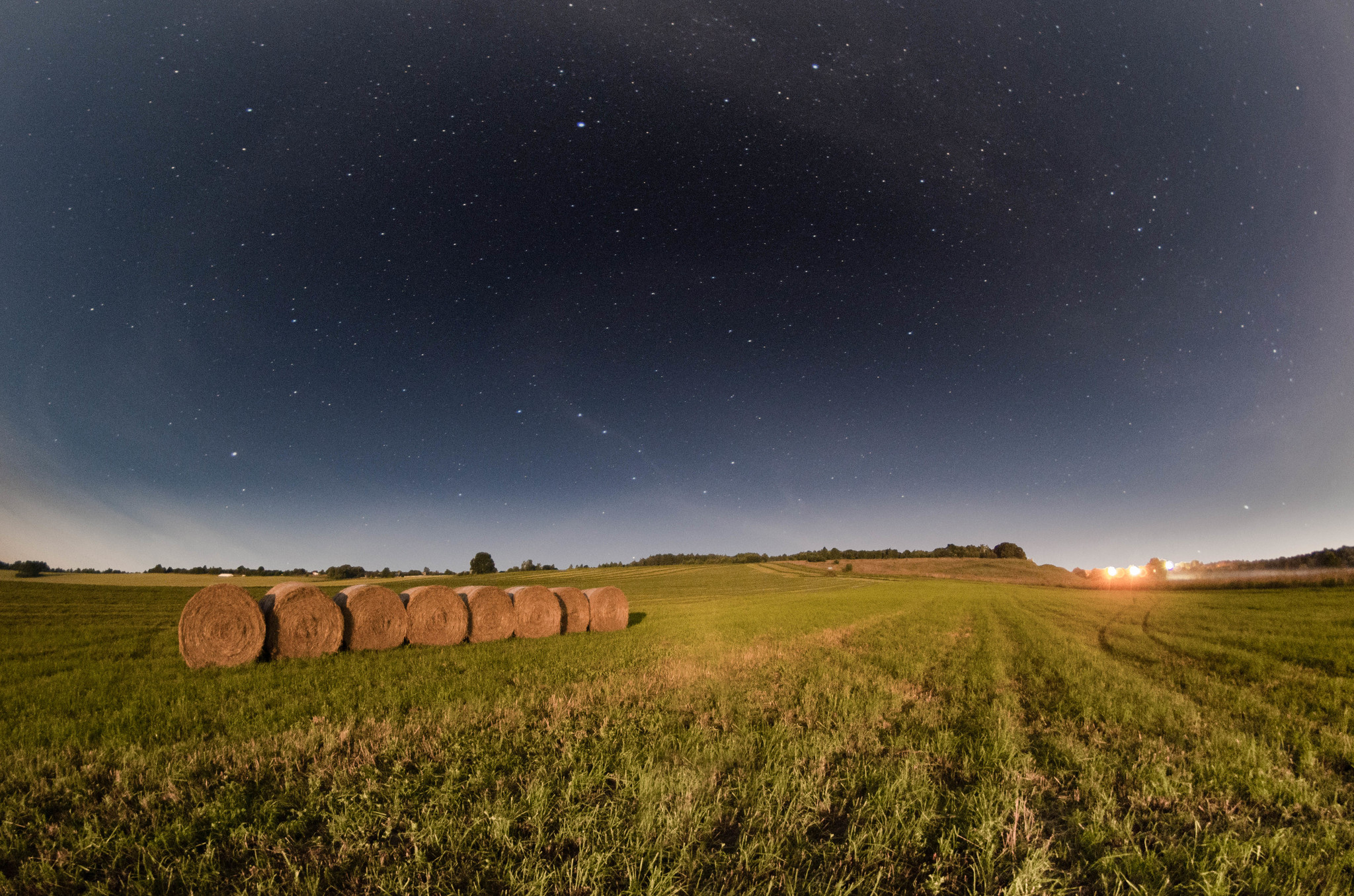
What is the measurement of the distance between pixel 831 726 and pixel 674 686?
8.73 ft

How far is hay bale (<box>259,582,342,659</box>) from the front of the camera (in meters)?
10.8

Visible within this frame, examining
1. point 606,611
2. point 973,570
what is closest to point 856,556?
point 973,570

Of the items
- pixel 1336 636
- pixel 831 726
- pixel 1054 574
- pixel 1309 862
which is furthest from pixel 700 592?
pixel 1054 574

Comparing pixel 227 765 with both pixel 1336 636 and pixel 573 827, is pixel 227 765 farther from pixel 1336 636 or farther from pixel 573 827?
pixel 1336 636

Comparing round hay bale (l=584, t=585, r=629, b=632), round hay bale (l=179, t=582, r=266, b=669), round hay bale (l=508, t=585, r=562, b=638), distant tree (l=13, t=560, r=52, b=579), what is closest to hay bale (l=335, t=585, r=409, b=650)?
round hay bale (l=179, t=582, r=266, b=669)

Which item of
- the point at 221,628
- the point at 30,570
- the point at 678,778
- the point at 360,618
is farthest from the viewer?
the point at 30,570

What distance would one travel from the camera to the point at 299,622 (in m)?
11.2

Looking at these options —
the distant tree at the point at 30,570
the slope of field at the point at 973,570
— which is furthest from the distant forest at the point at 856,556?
the distant tree at the point at 30,570

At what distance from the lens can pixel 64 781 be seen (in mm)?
4145

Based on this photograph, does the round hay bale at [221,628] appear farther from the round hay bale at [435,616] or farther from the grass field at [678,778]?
the round hay bale at [435,616]

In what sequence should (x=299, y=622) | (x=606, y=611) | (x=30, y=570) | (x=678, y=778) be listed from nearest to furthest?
(x=678, y=778) < (x=299, y=622) < (x=606, y=611) < (x=30, y=570)

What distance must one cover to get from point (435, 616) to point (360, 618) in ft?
5.84

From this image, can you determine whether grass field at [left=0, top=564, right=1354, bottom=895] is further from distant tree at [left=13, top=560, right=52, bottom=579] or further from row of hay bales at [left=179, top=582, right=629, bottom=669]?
distant tree at [left=13, top=560, right=52, bottom=579]

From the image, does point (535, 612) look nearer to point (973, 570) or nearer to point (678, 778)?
point (678, 778)
